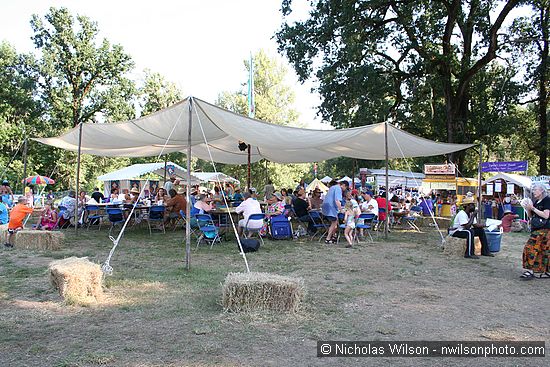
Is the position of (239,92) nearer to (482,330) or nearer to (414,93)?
(414,93)

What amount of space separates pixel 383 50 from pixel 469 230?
11.7 m

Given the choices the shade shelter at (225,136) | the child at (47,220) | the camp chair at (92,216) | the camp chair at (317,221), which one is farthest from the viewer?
the camp chair at (92,216)

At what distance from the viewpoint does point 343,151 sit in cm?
1158

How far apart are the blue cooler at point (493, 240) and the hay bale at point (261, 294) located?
5062 mm

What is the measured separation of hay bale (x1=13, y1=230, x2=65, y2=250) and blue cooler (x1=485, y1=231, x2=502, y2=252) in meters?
7.74

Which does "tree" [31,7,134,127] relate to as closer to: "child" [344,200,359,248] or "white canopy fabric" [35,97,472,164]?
"white canopy fabric" [35,97,472,164]

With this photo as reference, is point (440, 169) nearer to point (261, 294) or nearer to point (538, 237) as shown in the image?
point (538, 237)

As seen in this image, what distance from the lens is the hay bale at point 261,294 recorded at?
3822 mm

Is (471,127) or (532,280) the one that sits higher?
(471,127)

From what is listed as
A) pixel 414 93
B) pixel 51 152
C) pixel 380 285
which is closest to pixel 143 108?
pixel 51 152

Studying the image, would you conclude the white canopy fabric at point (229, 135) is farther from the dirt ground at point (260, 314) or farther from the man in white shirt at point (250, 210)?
the dirt ground at point (260, 314)

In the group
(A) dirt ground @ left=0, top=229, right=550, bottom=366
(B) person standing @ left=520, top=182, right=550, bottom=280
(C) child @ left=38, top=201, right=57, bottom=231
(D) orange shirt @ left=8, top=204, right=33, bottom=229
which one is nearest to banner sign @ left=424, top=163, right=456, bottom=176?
(A) dirt ground @ left=0, top=229, right=550, bottom=366

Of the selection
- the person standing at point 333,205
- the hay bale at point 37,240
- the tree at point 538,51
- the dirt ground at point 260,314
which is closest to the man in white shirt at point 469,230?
the dirt ground at point 260,314

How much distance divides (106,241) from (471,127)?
16948 mm
